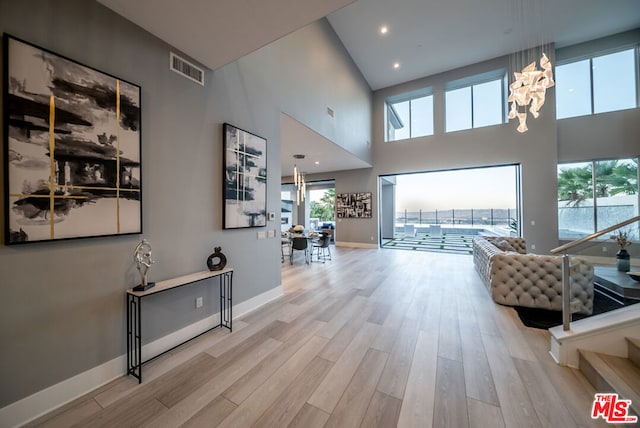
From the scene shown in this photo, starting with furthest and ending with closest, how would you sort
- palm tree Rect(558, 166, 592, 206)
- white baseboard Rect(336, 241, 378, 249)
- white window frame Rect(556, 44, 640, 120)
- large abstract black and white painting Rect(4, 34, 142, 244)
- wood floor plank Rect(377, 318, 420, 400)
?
white baseboard Rect(336, 241, 378, 249) < palm tree Rect(558, 166, 592, 206) < white window frame Rect(556, 44, 640, 120) < wood floor plank Rect(377, 318, 420, 400) < large abstract black and white painting Rect(4, 34, 142, 244)

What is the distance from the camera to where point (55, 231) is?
1580 millimetres

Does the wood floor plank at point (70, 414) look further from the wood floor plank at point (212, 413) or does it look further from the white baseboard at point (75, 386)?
the wood floor plank at point (212, 413)

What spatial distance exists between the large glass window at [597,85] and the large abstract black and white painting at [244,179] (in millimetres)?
9126

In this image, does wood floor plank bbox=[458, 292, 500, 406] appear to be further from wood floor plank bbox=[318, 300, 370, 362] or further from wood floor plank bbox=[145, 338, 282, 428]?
wood floor plank bbox=[145, 338, 282, 428]

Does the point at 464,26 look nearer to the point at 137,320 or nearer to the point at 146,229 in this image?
the point at 146,229

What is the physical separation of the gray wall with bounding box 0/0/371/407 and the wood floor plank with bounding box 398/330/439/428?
2244mm

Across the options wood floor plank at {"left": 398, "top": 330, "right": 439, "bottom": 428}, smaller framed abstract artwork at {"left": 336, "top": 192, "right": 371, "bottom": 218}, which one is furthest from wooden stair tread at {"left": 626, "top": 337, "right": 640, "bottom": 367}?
smaller framed abstract artwork at {"left": 336, "top": 192, "right": 371, "bottom": 218}

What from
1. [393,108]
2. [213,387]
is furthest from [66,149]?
[393,108]

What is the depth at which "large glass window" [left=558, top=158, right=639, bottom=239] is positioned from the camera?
6.03 meters

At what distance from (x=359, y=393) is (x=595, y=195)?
9.14m

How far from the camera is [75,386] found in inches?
65.7

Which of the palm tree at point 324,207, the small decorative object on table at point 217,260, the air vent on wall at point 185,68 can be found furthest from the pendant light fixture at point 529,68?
the palm tree at point 324,207

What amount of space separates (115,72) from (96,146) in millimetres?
697

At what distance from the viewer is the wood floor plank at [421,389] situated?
1.48 meters
